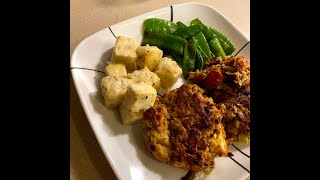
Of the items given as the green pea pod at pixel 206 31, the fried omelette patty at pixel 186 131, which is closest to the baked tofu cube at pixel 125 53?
the fried omelette patty at pixel 186 131

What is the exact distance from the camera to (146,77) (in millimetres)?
2037

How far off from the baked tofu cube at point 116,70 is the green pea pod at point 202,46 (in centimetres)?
59

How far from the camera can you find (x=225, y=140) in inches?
77.7

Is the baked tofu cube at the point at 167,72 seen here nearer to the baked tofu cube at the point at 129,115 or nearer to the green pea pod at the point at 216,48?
the baked tofu cube at the point at 129,115

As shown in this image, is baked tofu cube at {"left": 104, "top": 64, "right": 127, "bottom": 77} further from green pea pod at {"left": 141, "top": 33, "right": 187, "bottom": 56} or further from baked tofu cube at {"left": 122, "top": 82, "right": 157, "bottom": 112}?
green pea pod at {"left": 141, "top": 33, "right": 187, "bottom": 56}

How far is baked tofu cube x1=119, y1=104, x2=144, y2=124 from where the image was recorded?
1.90m

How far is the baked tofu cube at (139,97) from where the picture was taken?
1861 millimetres

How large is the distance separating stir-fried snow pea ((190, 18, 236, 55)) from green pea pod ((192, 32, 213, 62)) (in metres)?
0.08

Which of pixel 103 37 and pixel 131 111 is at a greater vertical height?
pixel 103 37

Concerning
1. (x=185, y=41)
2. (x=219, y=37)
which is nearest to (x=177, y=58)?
(x=185, y=41)

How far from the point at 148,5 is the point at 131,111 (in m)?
1.08

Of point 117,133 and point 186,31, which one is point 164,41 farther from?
point 117,133

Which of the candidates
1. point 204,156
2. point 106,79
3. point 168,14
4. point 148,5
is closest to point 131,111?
point 106,79

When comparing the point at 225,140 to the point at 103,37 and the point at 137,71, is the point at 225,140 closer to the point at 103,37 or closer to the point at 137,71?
the point at 137,71
